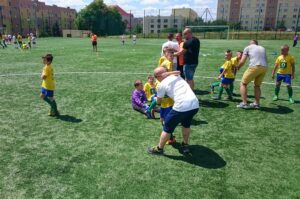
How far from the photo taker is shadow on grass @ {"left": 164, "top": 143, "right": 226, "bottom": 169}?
528 centimetres

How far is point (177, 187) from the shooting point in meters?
4.50

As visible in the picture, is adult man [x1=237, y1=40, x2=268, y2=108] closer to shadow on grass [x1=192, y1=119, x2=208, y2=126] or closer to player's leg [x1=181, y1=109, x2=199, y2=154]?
shadow on grass [x1=192, y1=119, x2=208, y2=126]

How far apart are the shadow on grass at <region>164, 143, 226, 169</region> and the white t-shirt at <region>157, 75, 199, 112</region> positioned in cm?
112

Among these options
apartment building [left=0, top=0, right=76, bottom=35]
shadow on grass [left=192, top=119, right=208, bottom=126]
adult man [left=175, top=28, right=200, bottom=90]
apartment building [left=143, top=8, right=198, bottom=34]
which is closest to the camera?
shadow on grass [left=192, top=119, right=208, bottom=126]

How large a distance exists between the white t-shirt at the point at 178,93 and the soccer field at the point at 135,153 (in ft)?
3.82

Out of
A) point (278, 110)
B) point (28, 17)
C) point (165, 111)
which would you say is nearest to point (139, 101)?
point (165, 111)

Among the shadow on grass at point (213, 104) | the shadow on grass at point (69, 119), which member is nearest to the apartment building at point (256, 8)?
the shadow on grass at point (213, 104)

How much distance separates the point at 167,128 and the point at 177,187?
1.18 m

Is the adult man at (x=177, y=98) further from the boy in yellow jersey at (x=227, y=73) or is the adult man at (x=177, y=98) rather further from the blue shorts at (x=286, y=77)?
the blue shorts at (x=286, y=77)

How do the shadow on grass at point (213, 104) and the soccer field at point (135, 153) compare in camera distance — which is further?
the shadow on grass at point (213, 104)

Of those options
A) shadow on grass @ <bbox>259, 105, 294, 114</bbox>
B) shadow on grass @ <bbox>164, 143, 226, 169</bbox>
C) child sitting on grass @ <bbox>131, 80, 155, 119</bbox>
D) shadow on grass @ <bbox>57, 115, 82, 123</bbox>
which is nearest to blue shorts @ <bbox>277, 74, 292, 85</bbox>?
shadow on grass @ <bbox>259, 105, 294, 114</bbox>

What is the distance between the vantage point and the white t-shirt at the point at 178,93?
5.00 metres

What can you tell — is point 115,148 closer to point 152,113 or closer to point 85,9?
point 152,113

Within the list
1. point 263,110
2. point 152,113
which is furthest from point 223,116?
point 152,113
